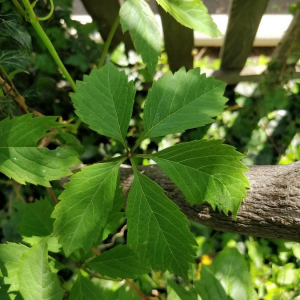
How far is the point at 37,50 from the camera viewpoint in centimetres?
207

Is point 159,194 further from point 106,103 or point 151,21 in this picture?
point 151,21

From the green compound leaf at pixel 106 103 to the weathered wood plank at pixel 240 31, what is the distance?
0.94 m

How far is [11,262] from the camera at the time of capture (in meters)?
1.30

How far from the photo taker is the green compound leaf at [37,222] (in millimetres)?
1488

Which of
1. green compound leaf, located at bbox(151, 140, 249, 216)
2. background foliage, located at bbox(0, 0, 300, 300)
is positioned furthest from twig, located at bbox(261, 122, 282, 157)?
green compound leaf, located at bbox(151, 140, 249, 216)

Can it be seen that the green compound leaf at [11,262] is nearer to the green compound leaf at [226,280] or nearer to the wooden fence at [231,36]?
the green compound leaf at [226,280]

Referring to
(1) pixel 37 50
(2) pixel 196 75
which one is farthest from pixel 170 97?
(1) pixel 37 50

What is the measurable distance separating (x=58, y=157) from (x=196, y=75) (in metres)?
0.47

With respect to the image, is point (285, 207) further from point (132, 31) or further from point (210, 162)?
point (132, 31)

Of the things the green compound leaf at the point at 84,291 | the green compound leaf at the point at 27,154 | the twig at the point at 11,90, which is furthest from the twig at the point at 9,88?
the green compound leaf at the point at 84,291

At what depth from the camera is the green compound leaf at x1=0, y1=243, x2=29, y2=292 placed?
1.29 meters

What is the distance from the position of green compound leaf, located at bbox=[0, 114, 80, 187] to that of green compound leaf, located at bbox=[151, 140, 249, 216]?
1.11 feet

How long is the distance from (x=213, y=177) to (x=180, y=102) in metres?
0.24

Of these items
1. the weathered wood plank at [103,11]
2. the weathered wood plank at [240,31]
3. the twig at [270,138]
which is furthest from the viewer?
the twig at [270,138]
